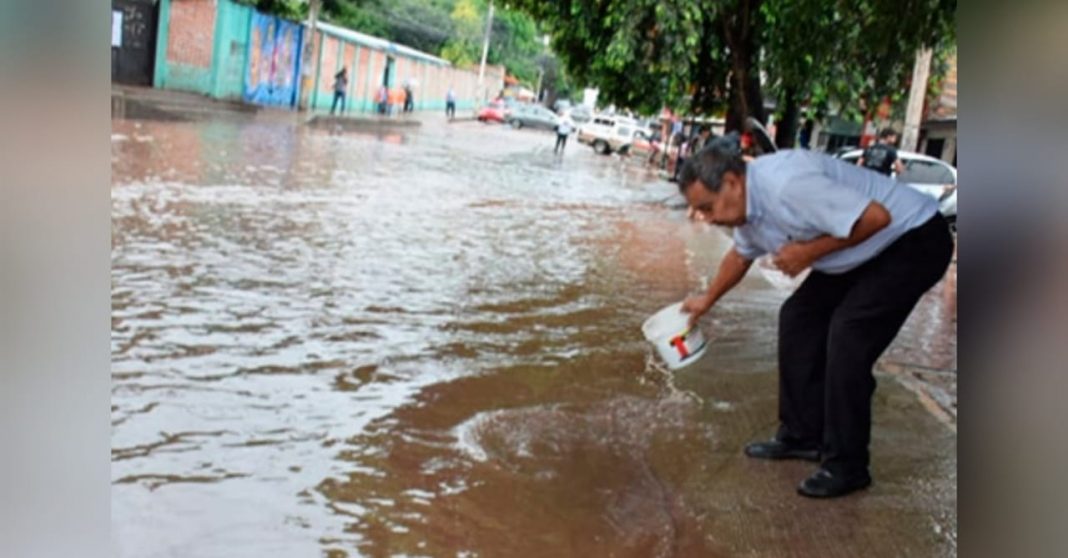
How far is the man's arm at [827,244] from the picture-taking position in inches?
131

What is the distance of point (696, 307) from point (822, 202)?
81 cm

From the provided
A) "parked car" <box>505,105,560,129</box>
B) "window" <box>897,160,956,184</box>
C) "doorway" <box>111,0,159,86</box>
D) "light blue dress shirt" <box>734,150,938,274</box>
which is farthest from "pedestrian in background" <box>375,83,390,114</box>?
"light blue dress shirt" <box>734,150,938,274</box>

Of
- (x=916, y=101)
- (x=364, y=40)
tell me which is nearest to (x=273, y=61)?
(x=364, y=40)

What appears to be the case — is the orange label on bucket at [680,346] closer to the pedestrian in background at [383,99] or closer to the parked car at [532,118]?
the pedestrian in background at [383,99]

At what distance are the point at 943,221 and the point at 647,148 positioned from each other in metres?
30.3

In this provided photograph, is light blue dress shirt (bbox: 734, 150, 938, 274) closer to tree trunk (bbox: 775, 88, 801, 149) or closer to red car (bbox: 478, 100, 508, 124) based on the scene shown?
tree trunk (bbox: 775, 88, 801, 149)

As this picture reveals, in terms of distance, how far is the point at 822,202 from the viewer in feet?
10.9

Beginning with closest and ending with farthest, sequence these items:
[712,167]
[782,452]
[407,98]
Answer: [712,167] < [782,452] < [407,98]

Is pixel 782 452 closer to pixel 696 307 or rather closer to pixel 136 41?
pixel 696 307

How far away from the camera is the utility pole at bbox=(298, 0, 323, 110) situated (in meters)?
27.0

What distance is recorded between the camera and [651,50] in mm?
12141

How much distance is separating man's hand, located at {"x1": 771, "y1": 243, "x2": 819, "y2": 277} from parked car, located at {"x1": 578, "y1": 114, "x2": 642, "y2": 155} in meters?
29.8
